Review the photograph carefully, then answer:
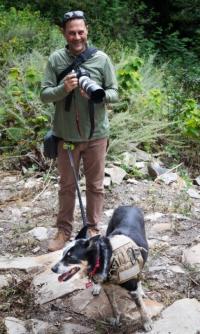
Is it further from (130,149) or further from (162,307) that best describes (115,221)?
(130,149)

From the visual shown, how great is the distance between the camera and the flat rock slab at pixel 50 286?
149 inches

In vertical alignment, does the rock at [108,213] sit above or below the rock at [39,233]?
below

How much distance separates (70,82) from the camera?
363 centimetres

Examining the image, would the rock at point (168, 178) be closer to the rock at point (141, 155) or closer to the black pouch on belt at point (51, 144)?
the rock at point (141, 155)

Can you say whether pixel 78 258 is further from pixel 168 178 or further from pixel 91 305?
pixel 168 178

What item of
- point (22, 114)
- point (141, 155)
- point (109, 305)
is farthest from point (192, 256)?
point (22, 114)

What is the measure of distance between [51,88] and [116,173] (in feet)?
7.55

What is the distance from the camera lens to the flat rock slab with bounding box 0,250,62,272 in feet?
13.7

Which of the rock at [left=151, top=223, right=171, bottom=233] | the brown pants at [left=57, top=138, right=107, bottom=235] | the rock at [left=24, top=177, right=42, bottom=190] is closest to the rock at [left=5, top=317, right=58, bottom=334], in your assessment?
the brown pants at [left=57, top=138, right=107, bottom=235]

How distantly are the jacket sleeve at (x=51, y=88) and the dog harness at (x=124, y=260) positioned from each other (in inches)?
43.7

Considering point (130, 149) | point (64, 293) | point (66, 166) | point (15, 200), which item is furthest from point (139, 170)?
point (64, 293)

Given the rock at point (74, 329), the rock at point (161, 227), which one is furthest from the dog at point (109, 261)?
the rock at point (161, 227)

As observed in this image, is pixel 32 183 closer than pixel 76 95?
No

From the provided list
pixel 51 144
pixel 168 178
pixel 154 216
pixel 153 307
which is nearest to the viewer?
pixel 153 307
